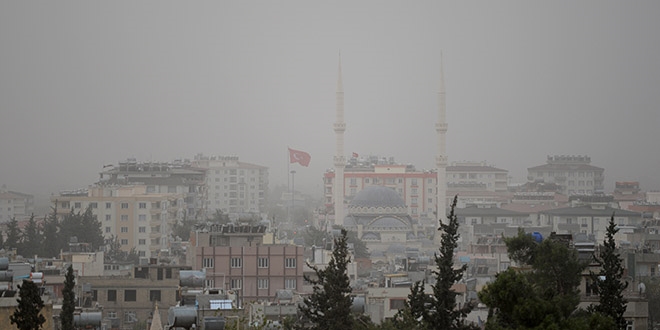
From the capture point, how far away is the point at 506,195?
136 m

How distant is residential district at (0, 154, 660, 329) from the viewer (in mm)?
32219

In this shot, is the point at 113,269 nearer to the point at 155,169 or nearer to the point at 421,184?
the point at 155,169

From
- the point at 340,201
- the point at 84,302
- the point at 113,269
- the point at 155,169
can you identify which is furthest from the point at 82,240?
the point at 340,201

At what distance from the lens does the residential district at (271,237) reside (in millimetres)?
32219

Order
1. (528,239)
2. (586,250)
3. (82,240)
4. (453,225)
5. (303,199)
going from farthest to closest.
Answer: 1. (303,199)
2. (82,240)
3. (586,250)
4. (528,239)
5. (453,225)

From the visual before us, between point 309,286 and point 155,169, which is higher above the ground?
point 155,169

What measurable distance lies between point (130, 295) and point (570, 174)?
358 feet

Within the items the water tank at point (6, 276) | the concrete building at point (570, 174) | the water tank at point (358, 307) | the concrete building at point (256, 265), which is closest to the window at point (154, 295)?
the concrete building at point (256, 265)

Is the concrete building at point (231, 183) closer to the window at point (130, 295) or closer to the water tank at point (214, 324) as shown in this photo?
the window at point (130, 295)

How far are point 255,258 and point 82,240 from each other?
22.2 m

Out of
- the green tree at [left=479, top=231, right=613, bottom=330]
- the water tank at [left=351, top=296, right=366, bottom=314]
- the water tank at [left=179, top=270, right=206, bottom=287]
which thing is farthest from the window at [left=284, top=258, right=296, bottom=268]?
the green tree at [left=479, top=231, right=613, bottom=330]

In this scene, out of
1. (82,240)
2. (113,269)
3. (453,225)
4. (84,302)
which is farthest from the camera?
(82,240)

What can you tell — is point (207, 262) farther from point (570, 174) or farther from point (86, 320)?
point (570, 174)

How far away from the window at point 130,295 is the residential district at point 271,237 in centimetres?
2
